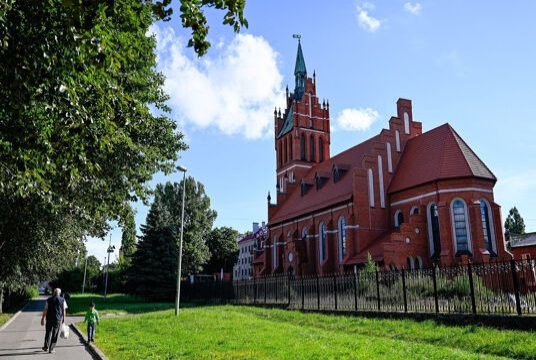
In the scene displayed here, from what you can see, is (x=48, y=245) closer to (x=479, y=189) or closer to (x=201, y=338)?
(x=201, y=338)

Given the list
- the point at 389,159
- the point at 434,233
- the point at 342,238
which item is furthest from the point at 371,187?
the point at 434,233

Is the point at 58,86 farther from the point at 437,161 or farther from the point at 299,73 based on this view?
the point at 299,73

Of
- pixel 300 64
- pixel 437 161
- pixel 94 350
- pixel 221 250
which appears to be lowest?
pixel 94 350

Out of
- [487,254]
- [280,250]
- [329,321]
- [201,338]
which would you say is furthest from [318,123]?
[201,338]

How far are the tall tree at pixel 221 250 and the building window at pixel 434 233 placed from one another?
51003mm

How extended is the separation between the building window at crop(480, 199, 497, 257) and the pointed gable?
6.30 feet

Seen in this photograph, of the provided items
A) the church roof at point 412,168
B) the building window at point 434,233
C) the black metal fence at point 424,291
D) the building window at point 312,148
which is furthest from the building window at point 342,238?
the building window at point 312,148

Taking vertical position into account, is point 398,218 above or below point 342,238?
above

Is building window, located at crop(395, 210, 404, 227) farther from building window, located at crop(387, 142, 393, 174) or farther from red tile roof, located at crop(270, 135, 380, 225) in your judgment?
red tile roof, located at crop(270, 135, 380, 225)

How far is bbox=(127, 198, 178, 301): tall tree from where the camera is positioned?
39.5m

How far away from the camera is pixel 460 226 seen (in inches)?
1090

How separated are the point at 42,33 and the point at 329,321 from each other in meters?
13.0

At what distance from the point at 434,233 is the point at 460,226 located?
172 centimetres

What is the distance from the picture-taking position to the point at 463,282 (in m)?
13.5
